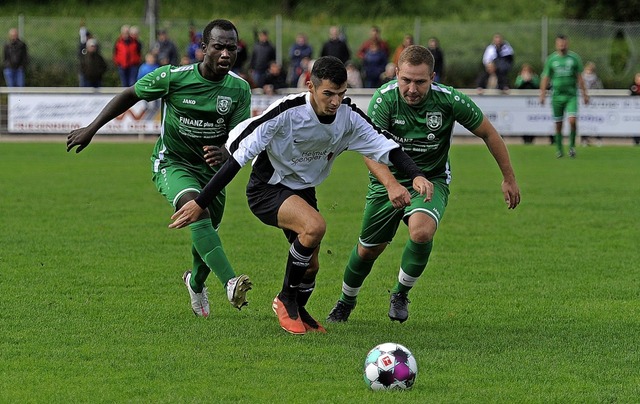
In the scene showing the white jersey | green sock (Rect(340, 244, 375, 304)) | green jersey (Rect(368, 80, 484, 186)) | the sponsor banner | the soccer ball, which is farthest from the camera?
the sponsor banner

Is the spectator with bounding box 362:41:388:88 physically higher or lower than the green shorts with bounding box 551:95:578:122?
higher

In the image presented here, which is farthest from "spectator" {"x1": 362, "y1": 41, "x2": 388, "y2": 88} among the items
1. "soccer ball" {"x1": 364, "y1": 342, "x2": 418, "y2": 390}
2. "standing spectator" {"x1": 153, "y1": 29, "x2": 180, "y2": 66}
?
"soccer ball" {"x1": 364, "y1": 342, "x2": 418, "y2": 390}

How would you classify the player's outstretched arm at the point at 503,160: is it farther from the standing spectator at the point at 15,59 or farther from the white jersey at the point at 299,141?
the standing spectator at the point at 15,59

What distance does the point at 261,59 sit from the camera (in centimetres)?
2688

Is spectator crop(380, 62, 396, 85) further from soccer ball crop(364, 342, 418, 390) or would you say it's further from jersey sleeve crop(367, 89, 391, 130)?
soccer ball crop(364, 342, 418, 390)

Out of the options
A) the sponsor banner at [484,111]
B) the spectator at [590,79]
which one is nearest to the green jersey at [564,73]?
the sponsor banner at [484,111]

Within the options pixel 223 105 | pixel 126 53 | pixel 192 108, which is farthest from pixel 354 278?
Answer: pixel 126 53

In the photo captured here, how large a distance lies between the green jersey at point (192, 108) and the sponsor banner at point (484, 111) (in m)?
17.3

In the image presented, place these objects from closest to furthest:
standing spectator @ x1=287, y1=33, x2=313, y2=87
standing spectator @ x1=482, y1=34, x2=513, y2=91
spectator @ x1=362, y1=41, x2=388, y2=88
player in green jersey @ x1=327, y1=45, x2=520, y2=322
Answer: player in green jersey @ x1=327, y1=45, x2=520, y2=322
standing spectator @ x1=482, y1=34, x2=513, y2=91
spectator @ x1=362, y1=41, x2=388, y2=88
standing spectator @ x1=287, y1=33, x2=313, y2=87

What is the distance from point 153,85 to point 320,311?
1902mm

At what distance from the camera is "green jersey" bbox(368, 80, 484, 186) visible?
733 cm

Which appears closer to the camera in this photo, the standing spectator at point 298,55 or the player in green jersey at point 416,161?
the player in green jersey at point 416,161

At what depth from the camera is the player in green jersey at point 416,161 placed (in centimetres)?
722

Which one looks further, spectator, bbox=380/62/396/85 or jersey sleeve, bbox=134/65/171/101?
spectator, bbox=380/62/396/85
